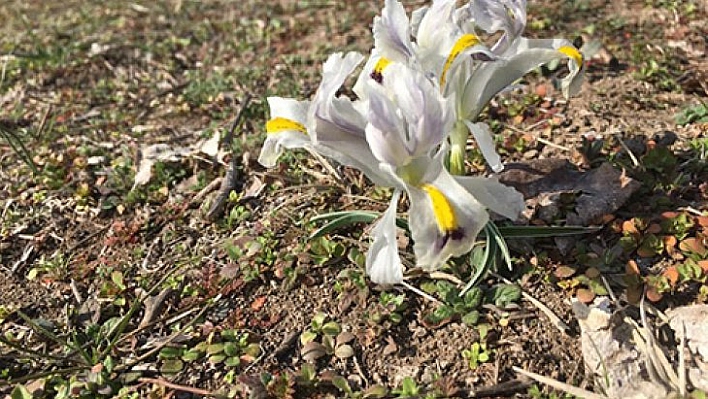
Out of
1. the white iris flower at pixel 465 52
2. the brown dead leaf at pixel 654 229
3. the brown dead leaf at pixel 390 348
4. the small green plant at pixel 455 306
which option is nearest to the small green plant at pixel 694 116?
the brown dead leaf at pixel 654 229

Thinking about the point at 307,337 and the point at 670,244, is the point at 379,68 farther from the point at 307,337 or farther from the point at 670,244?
the point at 670,244

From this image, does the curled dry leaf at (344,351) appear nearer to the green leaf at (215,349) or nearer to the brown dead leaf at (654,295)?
the green leaf at (215,349)

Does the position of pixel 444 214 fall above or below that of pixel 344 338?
above

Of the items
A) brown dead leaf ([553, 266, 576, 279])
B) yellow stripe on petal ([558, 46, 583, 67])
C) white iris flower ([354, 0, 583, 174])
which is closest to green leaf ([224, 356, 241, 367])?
white iris flower ([354, 0, 583, 174])

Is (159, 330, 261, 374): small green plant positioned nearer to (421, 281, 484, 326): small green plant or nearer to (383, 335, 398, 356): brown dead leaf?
(383, 335, 398, 356): brown dead leaf

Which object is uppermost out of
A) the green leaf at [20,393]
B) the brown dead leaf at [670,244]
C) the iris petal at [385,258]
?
the iris petal at [385,258]

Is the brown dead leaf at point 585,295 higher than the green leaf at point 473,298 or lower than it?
higher

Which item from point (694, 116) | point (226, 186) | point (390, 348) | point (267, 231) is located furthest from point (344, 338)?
point (694, 116)
